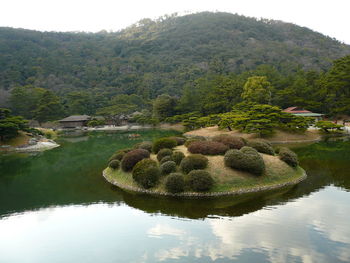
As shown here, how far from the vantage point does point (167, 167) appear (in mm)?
14875

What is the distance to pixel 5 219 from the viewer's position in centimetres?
1237

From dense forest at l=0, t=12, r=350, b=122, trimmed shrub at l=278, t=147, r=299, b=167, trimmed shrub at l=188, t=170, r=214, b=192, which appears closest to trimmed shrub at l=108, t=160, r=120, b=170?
trimmed shrub at l=188, t=170, r=214, b=192

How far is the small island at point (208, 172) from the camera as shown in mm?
13820

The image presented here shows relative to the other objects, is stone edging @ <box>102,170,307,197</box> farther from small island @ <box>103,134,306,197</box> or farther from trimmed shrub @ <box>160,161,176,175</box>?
trimmed shrub @ <box>160,161,176,175</box>

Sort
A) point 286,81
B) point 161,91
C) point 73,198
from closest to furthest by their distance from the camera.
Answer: point 73,198, point 286,81, point 161,91

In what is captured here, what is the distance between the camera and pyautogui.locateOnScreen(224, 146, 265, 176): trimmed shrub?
48.0 ft

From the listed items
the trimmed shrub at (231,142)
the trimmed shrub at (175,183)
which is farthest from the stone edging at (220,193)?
the trimmed shrub at (231,142)

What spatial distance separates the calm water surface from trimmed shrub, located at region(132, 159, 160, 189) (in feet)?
3.17

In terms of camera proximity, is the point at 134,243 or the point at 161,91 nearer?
the point at 134,243

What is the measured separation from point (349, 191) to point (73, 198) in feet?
48.0

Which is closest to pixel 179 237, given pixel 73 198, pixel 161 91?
→ pixel 73 198

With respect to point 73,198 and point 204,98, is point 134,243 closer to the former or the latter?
point 73,198

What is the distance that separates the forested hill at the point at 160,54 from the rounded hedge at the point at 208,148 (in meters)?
81.8

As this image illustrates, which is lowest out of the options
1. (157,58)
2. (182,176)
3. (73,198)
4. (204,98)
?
(73,198)
